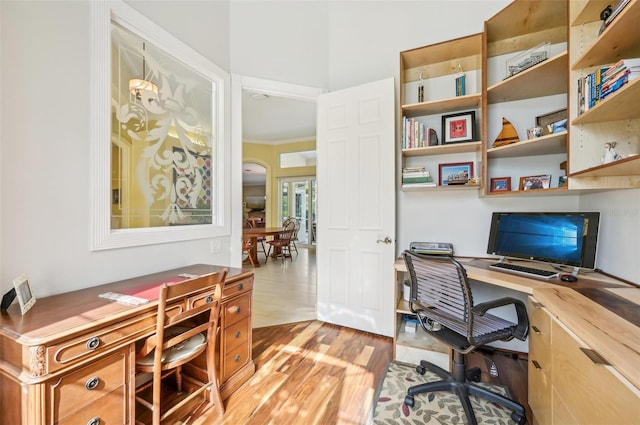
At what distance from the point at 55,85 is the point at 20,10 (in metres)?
0.31

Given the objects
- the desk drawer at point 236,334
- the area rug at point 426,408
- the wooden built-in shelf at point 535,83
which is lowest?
the area rug at point 426,408

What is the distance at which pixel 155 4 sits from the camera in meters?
1.83

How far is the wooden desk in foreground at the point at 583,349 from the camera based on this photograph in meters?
0.74

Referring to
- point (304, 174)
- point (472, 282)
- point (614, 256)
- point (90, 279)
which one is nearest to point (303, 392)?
point (90, 279)

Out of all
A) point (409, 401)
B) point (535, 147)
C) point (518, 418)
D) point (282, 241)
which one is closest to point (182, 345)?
point (409, 401)

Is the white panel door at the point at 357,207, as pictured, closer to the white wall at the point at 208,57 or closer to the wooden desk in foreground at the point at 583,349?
the white wall at the point at 208,57

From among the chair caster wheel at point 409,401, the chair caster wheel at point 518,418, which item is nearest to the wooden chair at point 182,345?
the chair caster wheel at point 409,401

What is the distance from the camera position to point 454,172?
2.37m

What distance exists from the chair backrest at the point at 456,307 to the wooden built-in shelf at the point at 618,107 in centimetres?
98

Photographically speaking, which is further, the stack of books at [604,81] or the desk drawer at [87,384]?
the stack of books at [604,81]

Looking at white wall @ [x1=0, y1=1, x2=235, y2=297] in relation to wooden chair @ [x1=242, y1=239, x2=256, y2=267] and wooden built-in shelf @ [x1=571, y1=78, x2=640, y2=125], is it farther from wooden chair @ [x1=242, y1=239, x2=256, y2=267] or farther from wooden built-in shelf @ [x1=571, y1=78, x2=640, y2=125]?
wooden chair @ [x1=242, y1=239, x2=256, y2=267]

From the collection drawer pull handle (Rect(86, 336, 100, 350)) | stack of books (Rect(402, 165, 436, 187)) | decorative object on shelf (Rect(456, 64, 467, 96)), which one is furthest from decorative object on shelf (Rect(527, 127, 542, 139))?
drawer pull handle (Rect(86, 336, 100, 350))

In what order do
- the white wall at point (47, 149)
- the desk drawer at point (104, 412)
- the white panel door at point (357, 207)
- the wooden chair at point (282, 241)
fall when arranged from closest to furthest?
the desk drawer at point (104, 412) < the white wall at point (47, 149) < the white panel door at point (357, 207) < the wooden chair at point (282, 241)

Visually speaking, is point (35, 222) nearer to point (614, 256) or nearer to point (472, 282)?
point (472, 282)
